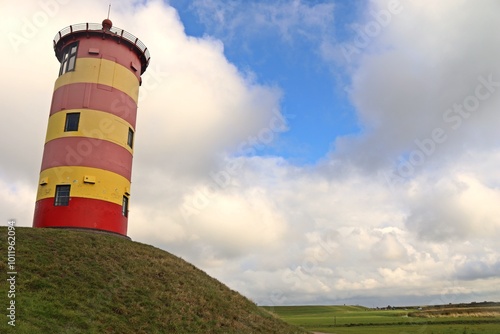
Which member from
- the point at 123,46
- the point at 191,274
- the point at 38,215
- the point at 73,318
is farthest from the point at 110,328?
the point at 123,46

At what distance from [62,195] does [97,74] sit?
9.28 m

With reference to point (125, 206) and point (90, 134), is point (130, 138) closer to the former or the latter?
point (90, 134)

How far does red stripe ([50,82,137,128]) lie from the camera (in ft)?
86.2

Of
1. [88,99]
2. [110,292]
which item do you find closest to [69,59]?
[88,99]

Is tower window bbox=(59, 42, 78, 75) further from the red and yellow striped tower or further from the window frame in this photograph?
the window frame

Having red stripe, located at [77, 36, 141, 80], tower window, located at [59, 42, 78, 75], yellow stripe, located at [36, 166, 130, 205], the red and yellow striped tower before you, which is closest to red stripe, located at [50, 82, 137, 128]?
the red and yellow striped tower

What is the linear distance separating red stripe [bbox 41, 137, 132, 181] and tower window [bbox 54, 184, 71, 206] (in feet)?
5.21

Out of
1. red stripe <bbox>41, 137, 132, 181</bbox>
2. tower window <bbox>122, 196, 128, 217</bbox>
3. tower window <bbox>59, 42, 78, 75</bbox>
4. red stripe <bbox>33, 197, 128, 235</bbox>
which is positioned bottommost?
red stripe <bbox>33, 197, 128, 235</bbox>

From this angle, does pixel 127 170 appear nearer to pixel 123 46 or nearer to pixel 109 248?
pixel 109 248

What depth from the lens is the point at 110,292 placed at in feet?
56.1

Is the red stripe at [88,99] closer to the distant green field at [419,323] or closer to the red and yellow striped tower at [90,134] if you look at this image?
the red and yellow striped tower at [90,134]

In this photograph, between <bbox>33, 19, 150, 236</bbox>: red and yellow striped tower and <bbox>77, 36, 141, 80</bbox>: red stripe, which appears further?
<bbox>77, 36, 141, 80</bbox>: red stripe

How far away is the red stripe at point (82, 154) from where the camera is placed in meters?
24.9

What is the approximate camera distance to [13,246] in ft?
59.4
